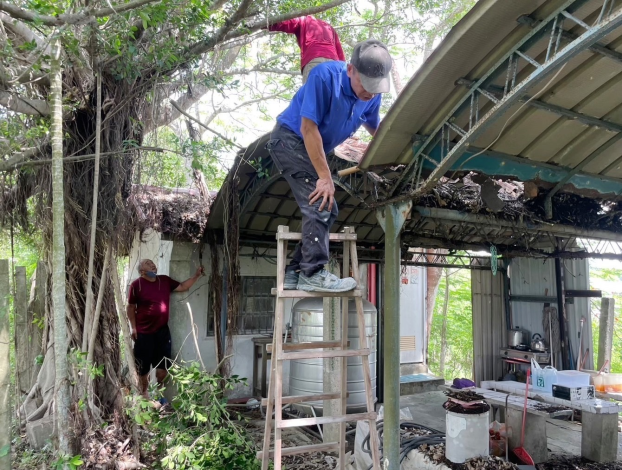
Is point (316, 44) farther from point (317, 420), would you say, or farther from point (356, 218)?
point (356, 218)

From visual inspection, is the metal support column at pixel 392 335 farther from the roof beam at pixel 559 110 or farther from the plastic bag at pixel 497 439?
the plastic bag at pixel 497 439

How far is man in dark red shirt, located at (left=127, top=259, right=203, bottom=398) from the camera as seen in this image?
23.1ft

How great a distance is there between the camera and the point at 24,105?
445 centimetres

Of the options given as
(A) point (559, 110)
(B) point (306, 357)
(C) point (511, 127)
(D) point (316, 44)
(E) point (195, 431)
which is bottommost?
(E) point (195, 431)

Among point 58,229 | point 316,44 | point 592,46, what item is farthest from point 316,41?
point 58,229

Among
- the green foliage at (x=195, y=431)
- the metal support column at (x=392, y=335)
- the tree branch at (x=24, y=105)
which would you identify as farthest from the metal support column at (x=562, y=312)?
the tree branch at (x=24, y=105)

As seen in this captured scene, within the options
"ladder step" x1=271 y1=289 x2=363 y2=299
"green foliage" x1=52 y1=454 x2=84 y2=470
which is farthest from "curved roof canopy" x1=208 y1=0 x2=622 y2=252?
"green foliage" x1=52 y1=454 x2=84 y2=470

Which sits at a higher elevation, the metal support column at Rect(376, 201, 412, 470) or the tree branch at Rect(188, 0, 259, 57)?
the tree branch at Rect(188, 0, 259, 57)

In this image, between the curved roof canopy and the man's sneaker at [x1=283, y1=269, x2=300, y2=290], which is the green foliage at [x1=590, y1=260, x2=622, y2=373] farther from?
the man's sneaker at [x1=283, y1=269, x2=300, y2=290]

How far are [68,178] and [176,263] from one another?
3.70 meters

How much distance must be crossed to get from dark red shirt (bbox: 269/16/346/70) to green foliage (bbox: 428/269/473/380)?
16227 millimetres

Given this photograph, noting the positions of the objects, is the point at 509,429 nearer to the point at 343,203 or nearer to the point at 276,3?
the point at 343,203

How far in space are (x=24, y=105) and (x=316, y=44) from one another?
10.0 feet

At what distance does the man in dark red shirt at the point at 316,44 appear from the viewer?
396cm
